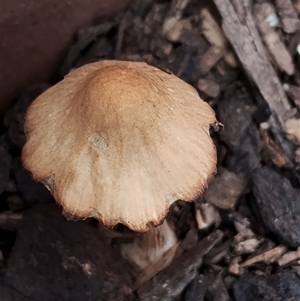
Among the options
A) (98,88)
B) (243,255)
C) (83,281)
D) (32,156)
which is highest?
(98,88)

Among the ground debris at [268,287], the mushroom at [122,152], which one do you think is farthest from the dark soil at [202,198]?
the mushroom at [122,152]

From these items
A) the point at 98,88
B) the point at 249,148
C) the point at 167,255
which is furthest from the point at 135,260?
the point at 98,88

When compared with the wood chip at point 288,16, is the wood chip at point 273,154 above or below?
below

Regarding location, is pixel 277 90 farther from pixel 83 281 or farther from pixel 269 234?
pixel 83 281

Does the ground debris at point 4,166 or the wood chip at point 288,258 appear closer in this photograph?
the wood chip at point 288,258

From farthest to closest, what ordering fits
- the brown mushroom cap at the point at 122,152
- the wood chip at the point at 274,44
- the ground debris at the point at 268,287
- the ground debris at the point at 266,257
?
the wood chip at the point at 274,44 → the ground debris at the point at 266,257 → the ground debris at the point at 268,287 → the brown mushroom cap at the point at 122,152

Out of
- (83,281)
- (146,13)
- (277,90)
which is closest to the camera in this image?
(83,281)

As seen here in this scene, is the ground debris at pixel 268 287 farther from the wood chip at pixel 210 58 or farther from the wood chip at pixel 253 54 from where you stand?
the wood chip at pixel 210 58

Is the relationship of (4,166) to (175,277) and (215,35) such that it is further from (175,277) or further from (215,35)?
(215,35)
